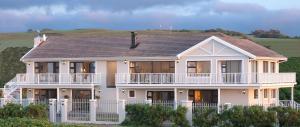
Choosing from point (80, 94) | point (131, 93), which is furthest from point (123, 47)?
point (80, 94)

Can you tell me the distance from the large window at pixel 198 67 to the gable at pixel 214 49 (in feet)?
2.22

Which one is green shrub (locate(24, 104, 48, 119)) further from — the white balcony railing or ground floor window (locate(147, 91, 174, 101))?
ground floor window (locate(147, 91, 174, 101))

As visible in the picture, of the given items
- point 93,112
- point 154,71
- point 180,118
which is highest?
point 154,71

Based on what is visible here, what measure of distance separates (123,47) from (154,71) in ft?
11.2

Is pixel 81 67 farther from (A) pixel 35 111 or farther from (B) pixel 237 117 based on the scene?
(B) pixel 237 117

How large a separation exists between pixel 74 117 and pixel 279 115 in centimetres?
1275

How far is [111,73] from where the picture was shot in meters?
51.7

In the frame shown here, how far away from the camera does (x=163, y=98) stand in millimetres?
49781

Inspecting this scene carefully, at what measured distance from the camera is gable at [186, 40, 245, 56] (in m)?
47.2

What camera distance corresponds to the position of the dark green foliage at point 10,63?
7681 centimetres

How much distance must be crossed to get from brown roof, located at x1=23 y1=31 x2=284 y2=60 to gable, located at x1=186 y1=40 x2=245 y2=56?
129 cm

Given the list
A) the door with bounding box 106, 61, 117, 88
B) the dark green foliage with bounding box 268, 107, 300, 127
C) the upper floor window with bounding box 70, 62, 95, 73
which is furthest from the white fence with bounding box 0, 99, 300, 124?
the upper floor window with bounding box 70, 62, 95, 73

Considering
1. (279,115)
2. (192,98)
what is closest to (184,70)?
(192,98)

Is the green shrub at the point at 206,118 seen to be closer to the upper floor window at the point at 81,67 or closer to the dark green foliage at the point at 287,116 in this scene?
the dark green foliage at the point at 287,116
